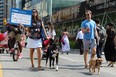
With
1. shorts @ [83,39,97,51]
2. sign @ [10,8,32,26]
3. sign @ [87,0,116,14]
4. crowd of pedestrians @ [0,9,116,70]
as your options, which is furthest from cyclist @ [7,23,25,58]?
sign @ [87,0,116,14]

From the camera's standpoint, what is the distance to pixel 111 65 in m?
15.0

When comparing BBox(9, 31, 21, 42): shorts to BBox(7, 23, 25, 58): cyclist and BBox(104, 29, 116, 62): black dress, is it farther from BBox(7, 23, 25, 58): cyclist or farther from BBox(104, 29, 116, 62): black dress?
BBox(104, 29, 116, 62): black dress

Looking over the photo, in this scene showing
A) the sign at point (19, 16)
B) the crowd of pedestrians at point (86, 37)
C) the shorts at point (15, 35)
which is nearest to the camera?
the crowd of pedestrians at point (86, 37)

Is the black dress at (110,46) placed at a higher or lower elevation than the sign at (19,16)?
lower

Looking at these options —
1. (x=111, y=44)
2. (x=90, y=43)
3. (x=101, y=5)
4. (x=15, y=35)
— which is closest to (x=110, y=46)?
(x=111, y=44)

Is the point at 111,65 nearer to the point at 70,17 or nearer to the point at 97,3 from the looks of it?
the point at 97,3

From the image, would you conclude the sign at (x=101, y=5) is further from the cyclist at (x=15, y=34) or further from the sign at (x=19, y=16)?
the sign at (x=19, y=16)

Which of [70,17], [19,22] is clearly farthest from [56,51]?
[70,17]

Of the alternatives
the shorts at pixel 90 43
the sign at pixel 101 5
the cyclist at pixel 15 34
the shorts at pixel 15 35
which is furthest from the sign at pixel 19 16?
the sign at pixel 101 5

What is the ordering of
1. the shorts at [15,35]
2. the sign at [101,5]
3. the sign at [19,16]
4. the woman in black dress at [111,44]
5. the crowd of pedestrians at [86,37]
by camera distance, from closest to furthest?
the crowd of pedestrians at [86,37], the sign at [19,16], the woman in black dress at [111,44], the shorts at [15,35], the sign at [101,5]

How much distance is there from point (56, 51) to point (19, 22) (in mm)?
2319

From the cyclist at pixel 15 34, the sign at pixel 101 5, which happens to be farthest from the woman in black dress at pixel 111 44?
the sign at pixel 101 5

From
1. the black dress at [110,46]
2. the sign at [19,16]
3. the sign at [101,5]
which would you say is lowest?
the black dress at [110,46]

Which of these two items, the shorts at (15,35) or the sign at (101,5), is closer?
the shorts at (15,35)
